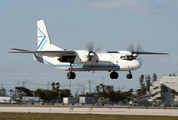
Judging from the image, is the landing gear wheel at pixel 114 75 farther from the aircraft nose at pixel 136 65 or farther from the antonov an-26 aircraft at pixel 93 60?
the aircraft nose at pixel 136 65

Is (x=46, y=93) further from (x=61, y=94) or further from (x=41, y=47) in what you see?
(x=41, y=47)

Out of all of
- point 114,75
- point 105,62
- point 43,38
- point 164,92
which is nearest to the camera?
point 105,62

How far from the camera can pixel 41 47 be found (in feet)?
143

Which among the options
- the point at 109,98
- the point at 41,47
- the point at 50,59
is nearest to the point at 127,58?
the point at 50,59

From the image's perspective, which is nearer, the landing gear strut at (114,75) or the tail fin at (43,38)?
the landing gear strut at (114,75)

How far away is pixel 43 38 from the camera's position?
43.6 metres

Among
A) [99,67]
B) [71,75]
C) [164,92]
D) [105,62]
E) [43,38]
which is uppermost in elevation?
[43,38]

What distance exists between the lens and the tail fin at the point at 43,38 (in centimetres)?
4281

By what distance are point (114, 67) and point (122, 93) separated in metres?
59.4

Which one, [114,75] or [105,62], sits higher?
[105,62]

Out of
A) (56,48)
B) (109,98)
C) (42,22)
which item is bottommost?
(109,98)

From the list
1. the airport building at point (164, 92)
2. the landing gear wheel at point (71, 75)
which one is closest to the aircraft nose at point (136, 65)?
the landing gear wheel at point (71, 75)

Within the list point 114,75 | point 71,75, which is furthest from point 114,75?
point 71,75

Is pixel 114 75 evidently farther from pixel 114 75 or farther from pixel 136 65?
pixel 136 65
